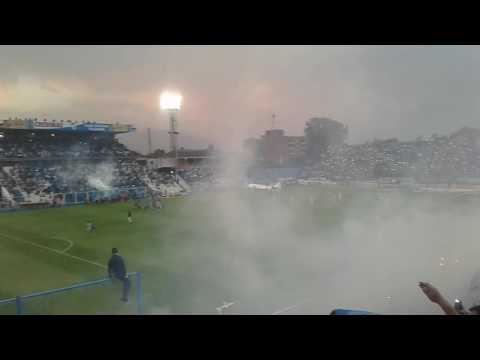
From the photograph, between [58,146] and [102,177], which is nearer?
[102,177]

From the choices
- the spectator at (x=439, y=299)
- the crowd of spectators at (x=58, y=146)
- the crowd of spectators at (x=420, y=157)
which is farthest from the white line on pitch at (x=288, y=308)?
the crowd of spectators at (x=58, y=146)

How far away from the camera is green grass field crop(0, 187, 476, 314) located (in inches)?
265

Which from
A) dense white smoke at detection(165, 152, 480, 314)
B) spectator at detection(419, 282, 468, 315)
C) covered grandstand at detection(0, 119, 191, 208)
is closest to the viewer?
spectator at detection(419, 282, 468, 315)

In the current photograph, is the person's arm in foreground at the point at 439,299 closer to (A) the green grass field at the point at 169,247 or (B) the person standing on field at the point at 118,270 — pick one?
(A) the green grass field at the point at 169,247

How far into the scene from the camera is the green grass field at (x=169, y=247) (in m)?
6.73

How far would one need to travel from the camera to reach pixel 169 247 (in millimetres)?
11094

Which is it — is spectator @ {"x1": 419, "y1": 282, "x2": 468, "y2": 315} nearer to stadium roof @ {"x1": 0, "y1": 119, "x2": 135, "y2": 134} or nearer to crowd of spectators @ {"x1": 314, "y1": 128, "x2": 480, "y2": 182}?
crowd of spectators @ {"x1": 314, "y1": 128, "x2": 480, "y2": 182}

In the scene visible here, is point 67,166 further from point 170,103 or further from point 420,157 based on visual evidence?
point 420,157

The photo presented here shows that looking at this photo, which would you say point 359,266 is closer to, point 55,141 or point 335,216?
point 335,216

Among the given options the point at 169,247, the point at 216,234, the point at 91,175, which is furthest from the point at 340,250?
the point at 91,175

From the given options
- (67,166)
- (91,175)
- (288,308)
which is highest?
(67,166)

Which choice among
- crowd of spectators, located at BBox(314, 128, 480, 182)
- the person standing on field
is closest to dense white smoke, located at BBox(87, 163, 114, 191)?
crowd of spectators, located at BBox(314, 128, 480, 182)

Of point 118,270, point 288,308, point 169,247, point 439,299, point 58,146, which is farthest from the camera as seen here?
point 58,146
